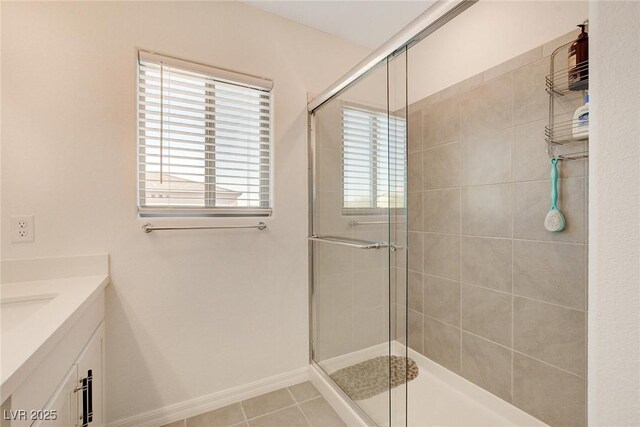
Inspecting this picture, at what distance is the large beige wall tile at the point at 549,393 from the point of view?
4.21 ft

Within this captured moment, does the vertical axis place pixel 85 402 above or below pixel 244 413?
above

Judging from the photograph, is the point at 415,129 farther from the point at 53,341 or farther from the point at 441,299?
the point at 53,341

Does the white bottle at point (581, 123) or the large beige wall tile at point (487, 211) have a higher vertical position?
the white bottle at point (581, 123)

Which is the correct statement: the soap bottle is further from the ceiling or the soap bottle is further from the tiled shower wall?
the ceiling

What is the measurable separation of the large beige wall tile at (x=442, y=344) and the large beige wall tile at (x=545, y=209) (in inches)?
31.6

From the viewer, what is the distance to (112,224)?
1416 mm

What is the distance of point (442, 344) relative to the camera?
1941 millimetres

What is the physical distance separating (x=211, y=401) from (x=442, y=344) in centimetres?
153

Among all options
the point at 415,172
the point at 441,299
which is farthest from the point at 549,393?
the point at 415,172

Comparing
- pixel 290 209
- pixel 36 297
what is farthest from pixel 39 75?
pixel 290 209

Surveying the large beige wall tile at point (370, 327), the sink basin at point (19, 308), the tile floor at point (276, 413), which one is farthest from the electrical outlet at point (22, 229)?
the large beige wall tile at point (370, 327)

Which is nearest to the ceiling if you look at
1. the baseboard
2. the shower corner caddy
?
the shower corner caddy

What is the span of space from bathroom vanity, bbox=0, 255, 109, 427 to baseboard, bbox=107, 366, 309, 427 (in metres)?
0.24

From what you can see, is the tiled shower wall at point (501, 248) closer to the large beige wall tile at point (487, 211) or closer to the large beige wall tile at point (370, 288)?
the large beige wall tile at point (487, 211)
